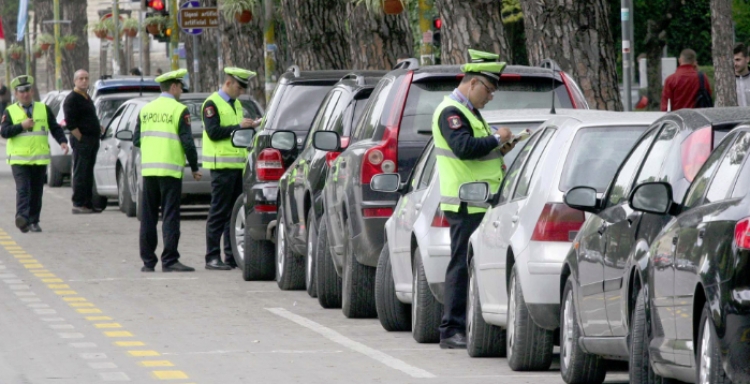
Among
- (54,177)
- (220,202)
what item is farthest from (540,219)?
(54,177)

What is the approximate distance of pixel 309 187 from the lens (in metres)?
14.0

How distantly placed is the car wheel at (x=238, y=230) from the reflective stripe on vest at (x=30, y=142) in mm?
5629

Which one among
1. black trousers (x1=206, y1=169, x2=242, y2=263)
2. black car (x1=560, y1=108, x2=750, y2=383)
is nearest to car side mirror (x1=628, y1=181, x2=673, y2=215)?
black car (x1=560, y1=108, x2=750, y2=383)

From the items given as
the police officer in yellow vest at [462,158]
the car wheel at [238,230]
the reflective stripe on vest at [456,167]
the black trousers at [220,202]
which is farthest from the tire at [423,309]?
the black trousers at [220,202]

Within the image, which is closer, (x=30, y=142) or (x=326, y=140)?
(x=326, y=140)

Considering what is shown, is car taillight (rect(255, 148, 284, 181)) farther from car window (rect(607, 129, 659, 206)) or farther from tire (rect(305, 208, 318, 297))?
car window (rect(607, 129, 659, 206))

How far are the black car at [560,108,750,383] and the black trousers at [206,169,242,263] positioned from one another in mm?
8166

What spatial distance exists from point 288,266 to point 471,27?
5.00 metres

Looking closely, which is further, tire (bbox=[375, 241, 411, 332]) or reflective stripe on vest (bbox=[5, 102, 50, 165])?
reflective stripe on vest (bbox=[5, 102, 50, 165])

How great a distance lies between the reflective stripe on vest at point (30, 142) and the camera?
21.7 meters

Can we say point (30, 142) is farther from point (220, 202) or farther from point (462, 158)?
point (462, 158)

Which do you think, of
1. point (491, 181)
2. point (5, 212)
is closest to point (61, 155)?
point (5, 212)

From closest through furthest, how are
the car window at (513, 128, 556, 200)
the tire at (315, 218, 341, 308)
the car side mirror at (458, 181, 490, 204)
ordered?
the car window at (513, 128, 556, 200)
the car side mirror at (458, 181, 490, 204)
the tire at (315, 218, 341, 308)

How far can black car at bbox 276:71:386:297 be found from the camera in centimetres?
1346
